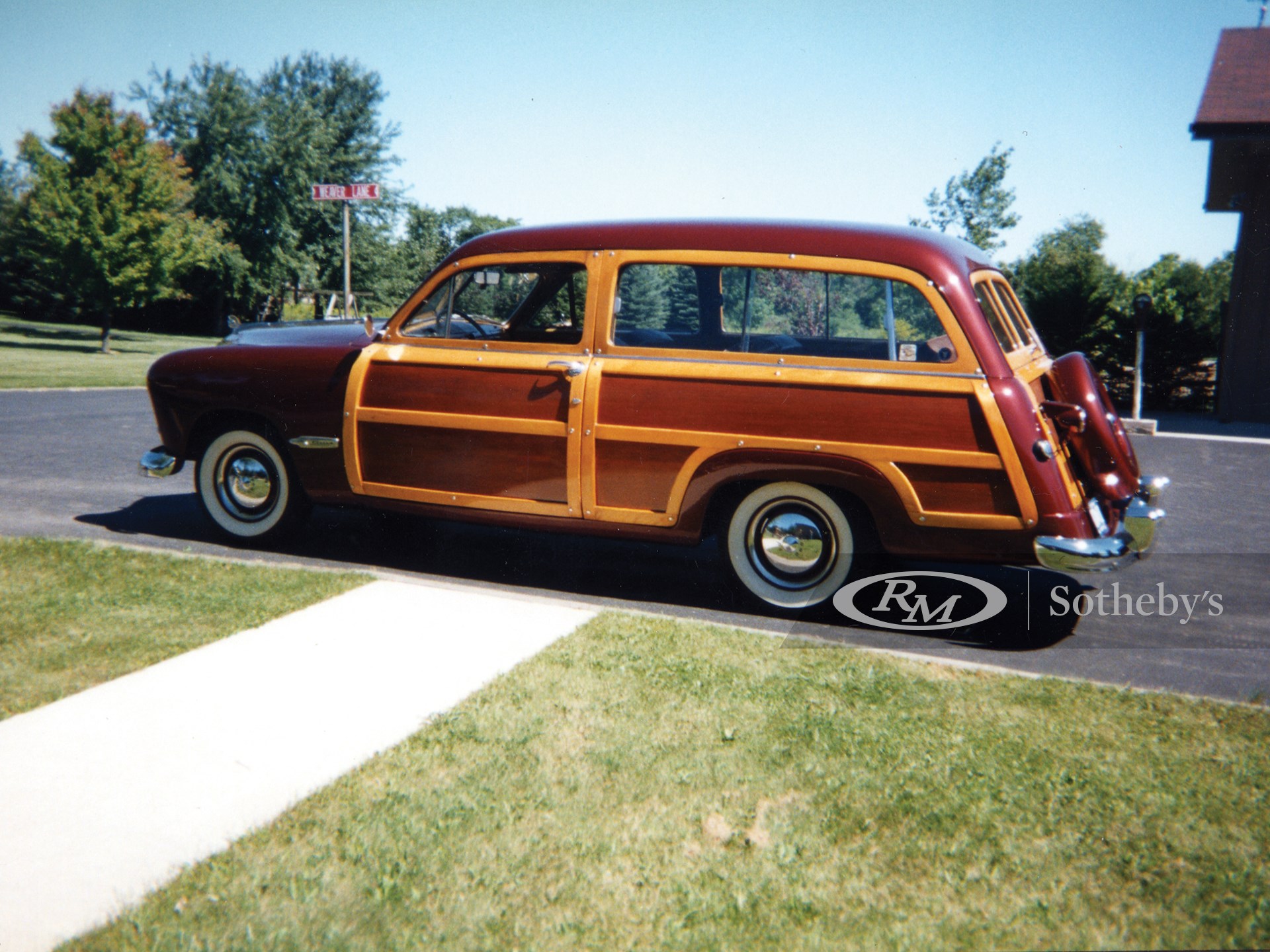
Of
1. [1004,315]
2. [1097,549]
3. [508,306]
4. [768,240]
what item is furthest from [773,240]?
[1097,549]

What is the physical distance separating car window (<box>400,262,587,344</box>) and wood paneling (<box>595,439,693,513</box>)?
2.28ft

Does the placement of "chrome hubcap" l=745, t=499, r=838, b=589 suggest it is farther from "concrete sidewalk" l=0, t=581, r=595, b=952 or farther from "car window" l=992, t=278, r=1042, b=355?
"car window" l=992, t=278, r=1042, b=355

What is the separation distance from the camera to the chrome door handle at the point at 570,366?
5379mm

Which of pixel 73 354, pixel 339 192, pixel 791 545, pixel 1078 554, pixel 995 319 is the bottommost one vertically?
pixel 791 545

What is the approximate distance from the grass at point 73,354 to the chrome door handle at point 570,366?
34.2 ft

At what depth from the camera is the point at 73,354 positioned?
92.7 feet

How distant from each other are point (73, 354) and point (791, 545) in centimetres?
2869

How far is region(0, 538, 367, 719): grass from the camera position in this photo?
4.18 m

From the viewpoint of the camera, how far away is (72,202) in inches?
1134

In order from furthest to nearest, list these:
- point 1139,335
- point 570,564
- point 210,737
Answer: point 1139,335 < point 570,564 < point 210,737

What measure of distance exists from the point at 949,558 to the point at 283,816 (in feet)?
10.8

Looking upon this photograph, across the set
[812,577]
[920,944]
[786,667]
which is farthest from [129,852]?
[812,577]

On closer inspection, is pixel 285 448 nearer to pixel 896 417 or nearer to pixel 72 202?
pixel 896 417

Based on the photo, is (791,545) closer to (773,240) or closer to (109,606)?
(773,240)
